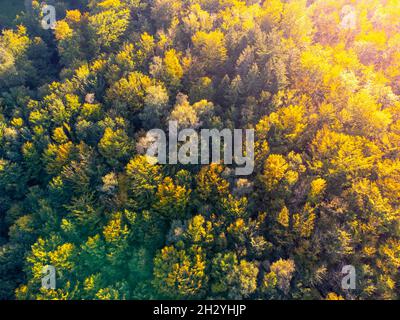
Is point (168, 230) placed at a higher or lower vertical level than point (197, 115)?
lower

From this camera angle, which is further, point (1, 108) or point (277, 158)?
point (1, 108)

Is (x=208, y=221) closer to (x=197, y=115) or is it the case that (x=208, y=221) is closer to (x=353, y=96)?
(x=197, y=115)

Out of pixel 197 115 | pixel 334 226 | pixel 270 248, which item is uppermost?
pixel 197 115
